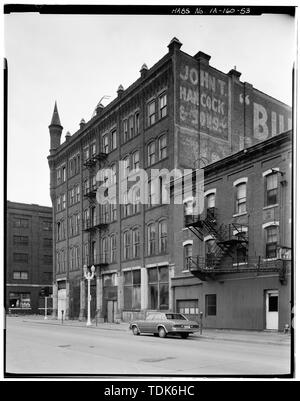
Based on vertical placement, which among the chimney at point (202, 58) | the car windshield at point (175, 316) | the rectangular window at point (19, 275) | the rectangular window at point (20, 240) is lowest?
the car windshield at point (175, 316)

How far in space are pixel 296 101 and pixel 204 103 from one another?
4650 millimetres

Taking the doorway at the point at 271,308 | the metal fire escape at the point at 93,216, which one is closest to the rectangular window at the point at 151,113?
the metal fire escape at the point at 93,216

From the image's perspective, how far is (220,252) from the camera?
68.5 ft

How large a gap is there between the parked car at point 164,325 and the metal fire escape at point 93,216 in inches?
201

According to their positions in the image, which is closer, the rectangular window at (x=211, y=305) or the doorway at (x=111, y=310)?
the doorway at (x=111, y=310)

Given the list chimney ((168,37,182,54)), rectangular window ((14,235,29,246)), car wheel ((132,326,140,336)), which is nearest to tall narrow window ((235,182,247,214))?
car wheel ((132,326,140,336))

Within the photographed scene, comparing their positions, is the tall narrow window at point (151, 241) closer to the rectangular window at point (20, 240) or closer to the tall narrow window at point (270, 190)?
the tall narrow window at point (270, 190)

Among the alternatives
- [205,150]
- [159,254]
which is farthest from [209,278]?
[205,150]

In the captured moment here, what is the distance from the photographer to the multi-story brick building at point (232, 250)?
18.7 meters

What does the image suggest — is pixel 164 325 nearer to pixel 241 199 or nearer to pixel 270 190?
pixel 241 199

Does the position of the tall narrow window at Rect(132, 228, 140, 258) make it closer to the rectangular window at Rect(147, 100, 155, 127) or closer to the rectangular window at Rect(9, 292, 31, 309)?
the rectangular window at Rect(147, 100, 155, 127)

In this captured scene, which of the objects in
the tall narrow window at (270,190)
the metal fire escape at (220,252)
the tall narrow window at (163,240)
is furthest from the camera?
the metal fire escape at (220,252)

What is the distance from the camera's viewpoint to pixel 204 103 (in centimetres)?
1092

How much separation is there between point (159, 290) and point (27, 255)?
12.6 metres
